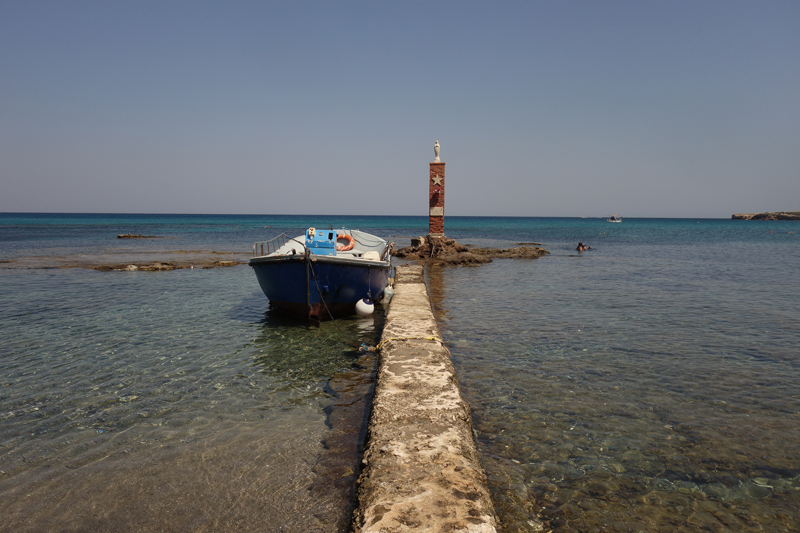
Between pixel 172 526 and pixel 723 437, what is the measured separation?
5.71m

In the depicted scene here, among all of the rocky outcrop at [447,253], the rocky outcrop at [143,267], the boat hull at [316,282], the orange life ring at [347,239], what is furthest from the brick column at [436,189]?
the boat hull at [316,282]

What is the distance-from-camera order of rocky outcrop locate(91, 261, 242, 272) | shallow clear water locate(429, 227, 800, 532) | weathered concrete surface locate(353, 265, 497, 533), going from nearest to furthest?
weathered concrete surface locate(353, 265, 497, 533) < shallow clear water locate(429, 227, 800, 532) < rocky outcrop locate(91, 261, 242, 272)

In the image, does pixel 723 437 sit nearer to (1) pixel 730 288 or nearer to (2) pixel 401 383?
(2) pixel 401 383

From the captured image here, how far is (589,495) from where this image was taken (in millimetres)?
3955

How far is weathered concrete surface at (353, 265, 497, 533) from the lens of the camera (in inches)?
114

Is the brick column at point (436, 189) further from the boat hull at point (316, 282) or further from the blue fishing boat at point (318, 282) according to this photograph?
the boat hull at point (316, 282)

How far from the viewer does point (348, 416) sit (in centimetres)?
559

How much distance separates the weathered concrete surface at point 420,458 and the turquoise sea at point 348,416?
22.0 inches

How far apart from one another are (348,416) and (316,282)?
5.11 m

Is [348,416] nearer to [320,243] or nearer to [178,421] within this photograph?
[178,421]

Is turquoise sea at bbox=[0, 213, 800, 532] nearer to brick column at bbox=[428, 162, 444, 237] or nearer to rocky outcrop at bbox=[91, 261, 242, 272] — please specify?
rocky outcrop at bbox=[91, 261, 242, 272]

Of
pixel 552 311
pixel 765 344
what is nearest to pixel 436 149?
pixel 552 311

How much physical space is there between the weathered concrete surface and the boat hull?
14.1 feet

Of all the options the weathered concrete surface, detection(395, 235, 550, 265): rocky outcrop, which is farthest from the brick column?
the weathered concrete surface
